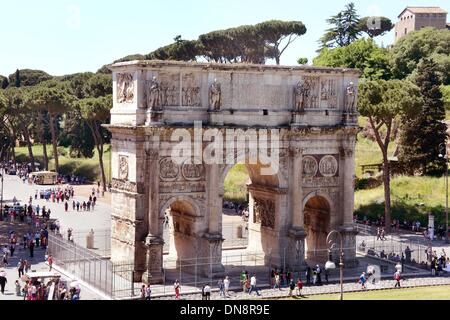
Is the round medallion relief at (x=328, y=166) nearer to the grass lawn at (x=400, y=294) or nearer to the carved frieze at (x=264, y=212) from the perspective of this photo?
the carved frieze at (x=264, y=212)

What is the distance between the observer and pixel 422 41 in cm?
10356

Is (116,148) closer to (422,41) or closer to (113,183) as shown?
(113,183)

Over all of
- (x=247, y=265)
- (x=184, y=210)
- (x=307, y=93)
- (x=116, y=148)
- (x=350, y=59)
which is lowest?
(x=247, y=265)

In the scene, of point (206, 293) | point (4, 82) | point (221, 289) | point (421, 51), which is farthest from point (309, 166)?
point (4, 82)

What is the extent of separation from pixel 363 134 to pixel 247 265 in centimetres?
4219

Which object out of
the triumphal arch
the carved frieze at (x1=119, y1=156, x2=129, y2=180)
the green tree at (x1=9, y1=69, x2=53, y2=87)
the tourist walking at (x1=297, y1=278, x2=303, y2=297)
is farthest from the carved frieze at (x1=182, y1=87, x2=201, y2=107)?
the green tree at (x1=9, y1=69, x2=53, y2=87)

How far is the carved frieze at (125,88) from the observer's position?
4112cm

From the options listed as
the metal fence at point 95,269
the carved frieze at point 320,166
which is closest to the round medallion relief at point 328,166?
the carved frieze at point 320,166

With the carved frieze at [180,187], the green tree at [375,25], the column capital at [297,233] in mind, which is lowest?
the column capital at [297,233]

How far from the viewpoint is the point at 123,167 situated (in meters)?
42.1

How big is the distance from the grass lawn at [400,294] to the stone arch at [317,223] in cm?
561

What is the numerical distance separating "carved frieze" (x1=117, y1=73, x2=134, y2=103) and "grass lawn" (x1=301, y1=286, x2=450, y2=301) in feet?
45.9

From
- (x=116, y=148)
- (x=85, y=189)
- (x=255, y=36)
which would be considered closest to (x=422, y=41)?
(x=255, y=36)
